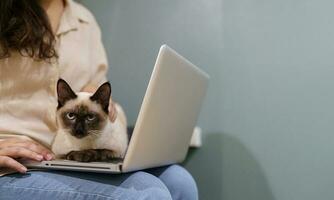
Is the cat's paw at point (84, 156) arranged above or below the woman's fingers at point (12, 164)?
above

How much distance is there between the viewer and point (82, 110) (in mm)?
899

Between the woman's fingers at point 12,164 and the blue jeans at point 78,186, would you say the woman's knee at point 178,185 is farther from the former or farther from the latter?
the woman's fingers at point 12,164

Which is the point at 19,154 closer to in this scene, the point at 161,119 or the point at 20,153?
the point at 20,153

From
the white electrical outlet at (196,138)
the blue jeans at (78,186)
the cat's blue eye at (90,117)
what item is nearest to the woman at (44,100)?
the blue jeans at (78,186)

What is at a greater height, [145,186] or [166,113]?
[166,113]

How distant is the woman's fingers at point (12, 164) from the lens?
80 cm

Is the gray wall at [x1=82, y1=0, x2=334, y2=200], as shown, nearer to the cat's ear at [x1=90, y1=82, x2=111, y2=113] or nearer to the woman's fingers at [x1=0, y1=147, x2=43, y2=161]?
the cat's ear at [x1=90, y1=82, x2=111, y2=113]

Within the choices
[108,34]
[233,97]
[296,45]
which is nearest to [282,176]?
[233,97]

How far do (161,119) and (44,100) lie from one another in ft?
1.20

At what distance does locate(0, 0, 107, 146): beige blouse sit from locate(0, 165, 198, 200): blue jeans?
20 cm

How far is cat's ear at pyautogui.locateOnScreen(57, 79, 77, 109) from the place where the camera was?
2.92ft

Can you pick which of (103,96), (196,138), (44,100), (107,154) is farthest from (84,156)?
(196,138)

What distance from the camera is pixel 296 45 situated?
1.31 m

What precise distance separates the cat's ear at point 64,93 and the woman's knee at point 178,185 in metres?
0.32
